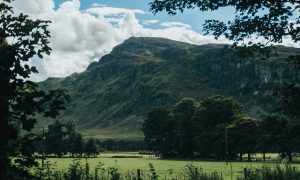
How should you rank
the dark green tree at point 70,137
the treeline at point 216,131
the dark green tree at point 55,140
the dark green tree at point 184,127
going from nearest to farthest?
the treeline at point 216,131
the dark green tree at point 184,127
the dark green tree at point 55,140
the dark green tree at point 70,137

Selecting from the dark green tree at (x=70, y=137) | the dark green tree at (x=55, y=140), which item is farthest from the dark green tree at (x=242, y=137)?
the dark green tree at (x=70, y=137)

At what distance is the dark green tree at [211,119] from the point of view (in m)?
118

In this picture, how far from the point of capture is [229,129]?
113562mm

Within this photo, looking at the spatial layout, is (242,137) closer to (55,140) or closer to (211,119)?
(211,119)

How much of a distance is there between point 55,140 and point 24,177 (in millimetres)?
155745

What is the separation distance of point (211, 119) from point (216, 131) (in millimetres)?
9438

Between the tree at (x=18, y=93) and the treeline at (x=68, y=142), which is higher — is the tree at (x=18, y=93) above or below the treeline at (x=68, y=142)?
above

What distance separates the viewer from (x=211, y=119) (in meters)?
126

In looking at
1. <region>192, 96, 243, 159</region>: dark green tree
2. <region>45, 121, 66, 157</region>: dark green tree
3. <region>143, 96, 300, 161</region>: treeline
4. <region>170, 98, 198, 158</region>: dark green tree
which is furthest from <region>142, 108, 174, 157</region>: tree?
<region>45, 121, 66, 157</region>: dark green tree

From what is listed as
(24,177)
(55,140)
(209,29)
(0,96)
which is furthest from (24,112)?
(55,140)

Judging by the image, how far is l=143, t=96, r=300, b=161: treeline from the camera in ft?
365

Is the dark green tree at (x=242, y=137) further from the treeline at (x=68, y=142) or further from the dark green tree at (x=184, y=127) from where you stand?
the treeline at (x=68, y=142)

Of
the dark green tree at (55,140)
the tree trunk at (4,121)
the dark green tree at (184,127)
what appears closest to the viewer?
the tree trunk at (4,121)

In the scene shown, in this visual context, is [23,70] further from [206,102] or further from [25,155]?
[206,102]
